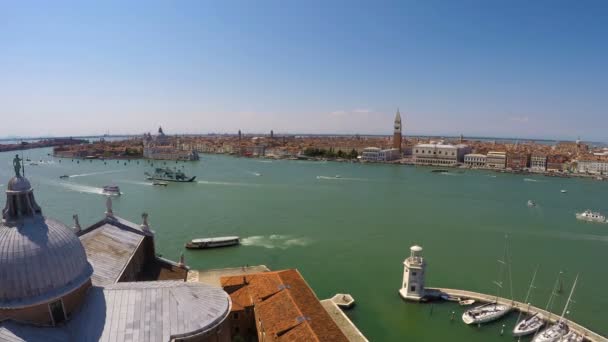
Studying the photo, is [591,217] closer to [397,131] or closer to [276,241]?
[276,241]

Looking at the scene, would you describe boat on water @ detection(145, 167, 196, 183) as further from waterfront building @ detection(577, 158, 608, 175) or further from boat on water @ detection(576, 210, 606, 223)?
waterfront building @ detection(577, 158, 608, 175)

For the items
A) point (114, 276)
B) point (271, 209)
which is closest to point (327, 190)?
point (271, 209)

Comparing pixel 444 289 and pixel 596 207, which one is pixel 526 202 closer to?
pixel 596 207

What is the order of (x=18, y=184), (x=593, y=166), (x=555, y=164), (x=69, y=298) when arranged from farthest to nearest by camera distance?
(x=555, y=164), (x=593, y=166), (x=18, y=184), (x=69, y=298)

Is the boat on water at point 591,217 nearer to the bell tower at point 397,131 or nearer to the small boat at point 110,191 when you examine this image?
the small boat at point 110,191

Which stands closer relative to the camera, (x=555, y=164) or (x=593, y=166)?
(x=593, y=166)

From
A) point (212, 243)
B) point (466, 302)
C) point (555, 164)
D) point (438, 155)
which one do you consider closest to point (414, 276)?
point (466, 302)

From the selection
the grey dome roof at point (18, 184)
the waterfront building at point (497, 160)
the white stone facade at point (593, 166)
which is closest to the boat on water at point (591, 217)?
the grey dome roof at point (18, 184)

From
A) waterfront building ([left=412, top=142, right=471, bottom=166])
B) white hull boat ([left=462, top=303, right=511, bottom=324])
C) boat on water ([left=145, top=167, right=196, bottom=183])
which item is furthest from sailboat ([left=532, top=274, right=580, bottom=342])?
waterfront building ([left=412, top=142, right=471, bottom=166])
